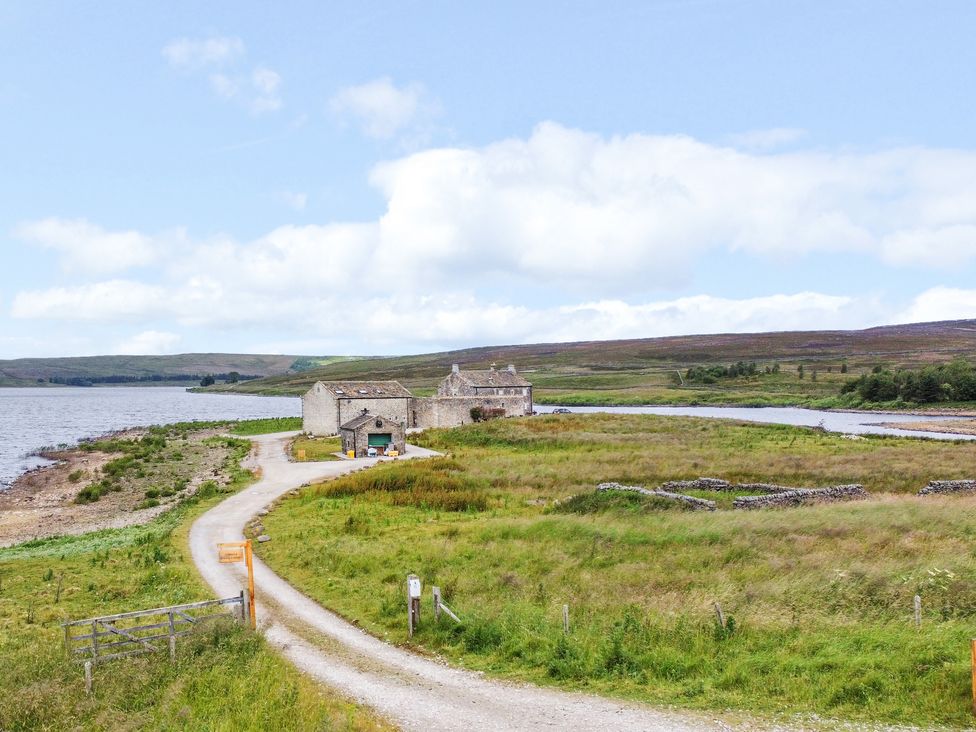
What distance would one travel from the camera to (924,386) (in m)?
120

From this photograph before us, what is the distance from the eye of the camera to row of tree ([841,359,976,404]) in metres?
118

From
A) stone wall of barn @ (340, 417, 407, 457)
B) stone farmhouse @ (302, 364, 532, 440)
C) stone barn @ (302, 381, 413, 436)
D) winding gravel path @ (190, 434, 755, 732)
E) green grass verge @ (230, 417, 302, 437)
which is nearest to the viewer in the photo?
winding gravel path @ (190, 434, 755, 732)

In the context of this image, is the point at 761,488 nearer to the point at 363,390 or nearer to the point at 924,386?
the point at 363,390

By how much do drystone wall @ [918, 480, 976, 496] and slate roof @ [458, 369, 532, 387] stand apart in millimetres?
53170

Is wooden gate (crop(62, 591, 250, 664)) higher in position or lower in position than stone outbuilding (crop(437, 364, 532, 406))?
lower

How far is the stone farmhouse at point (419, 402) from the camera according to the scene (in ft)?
243

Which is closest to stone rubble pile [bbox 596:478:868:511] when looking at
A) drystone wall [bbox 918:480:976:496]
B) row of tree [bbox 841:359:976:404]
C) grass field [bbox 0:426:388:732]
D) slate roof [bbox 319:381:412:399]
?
drystone wall [bbox 918:480:976:496]

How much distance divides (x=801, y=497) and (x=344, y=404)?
49198 mm

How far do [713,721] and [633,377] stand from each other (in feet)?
582

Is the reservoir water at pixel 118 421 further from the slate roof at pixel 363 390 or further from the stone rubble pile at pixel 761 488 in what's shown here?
the stone rubble pile at pixel 761 488

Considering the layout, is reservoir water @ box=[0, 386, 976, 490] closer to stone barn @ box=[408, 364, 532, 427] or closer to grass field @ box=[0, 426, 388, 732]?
stone barn @ box=[408, 364, 532, 427]

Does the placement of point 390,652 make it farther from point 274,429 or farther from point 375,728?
point 274,429

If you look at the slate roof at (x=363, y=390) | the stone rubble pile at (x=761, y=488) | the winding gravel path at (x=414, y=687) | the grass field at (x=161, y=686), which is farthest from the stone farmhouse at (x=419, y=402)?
the grass field at (x=161, y=686)

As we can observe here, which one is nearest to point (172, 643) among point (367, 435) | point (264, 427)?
point (367, 435)
